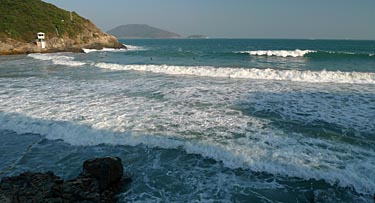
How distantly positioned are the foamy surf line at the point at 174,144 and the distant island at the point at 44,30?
43.1 m

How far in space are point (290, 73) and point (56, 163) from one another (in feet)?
55.3

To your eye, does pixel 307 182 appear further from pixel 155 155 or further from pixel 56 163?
pixel 56 163

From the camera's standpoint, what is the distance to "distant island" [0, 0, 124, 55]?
160 ft

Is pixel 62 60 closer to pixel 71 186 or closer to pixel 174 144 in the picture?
pixel 174 144

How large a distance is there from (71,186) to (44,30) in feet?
200

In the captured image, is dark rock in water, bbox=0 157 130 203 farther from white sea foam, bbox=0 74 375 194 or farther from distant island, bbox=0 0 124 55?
distant island, bbox=0 0 124 55

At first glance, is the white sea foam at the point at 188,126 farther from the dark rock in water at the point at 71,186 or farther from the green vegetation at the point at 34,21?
the green vegetation at the point at 34,21

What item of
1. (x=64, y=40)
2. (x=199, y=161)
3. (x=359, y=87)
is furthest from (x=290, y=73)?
(x=64, y=40)

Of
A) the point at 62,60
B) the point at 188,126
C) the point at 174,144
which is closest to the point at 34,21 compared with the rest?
the point at 62,60

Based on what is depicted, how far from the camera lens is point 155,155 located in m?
6.78

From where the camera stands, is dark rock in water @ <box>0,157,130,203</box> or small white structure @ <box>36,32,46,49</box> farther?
small white structure @ <box>36,32,46,49</box>

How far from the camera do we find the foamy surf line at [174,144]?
5551 millimetres

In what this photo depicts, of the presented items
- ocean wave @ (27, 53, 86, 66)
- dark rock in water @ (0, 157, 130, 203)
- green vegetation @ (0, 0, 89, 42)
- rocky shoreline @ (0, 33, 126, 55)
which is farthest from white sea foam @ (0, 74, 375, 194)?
green vegetation @ (0, 0, 89, 42)

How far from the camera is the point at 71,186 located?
4676mm
